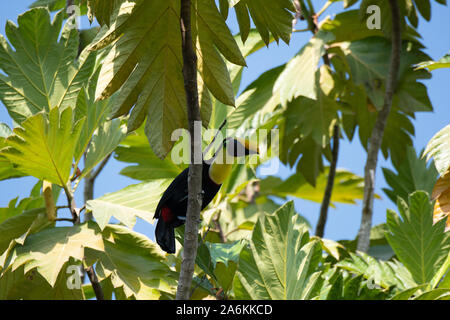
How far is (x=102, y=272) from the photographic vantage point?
285cm

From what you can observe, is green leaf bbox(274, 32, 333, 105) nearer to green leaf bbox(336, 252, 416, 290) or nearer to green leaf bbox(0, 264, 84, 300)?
green leaf bbox(336, 252, 416, 290)

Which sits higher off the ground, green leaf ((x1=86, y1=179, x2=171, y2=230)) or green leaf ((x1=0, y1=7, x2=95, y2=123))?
green leaf ((x1=0, y1=7, x2=95, y2=123))

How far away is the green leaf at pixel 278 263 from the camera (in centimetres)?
256

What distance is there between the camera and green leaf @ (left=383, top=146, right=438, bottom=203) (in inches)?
179

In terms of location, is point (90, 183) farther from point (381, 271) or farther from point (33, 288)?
point (381, 271)

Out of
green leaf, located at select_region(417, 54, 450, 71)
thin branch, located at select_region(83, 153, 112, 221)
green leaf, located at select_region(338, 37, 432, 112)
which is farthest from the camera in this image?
thin branch, located at select_region(83, 153, 112, 221)

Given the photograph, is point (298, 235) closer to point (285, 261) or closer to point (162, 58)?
point (285, 261)

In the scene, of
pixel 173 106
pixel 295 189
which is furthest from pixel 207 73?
pixel 295 189

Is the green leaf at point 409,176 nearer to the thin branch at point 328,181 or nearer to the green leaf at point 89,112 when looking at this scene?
the thin branch at point 328,181

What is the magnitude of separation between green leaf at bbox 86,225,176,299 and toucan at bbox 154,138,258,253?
2.51 ft

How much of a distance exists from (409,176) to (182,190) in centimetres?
301

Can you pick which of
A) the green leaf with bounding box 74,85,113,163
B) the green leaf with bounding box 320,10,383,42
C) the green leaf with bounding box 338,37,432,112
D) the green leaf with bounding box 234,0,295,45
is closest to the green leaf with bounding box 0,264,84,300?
the green leaf with bounding box 74,85,113,163

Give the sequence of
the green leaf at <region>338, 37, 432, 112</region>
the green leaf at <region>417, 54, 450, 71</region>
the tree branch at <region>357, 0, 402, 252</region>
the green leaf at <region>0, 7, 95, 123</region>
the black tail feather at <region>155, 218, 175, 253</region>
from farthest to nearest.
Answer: the green leaf at <region>338, 37, 432, 112</region> < the tree branch at <region>357, 0, 402, 252</region> < the green leaf at <region>0, 7, 95, 123</region> < the green leaf at <region>417, 54, 450, 71</region> < the black tail feather at <region>155, 218, 175, 253</region>

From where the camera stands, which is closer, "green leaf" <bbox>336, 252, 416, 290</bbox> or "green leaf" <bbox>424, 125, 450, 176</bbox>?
"green leaf" <bbox>424, 125, 450, 176</bbox>
